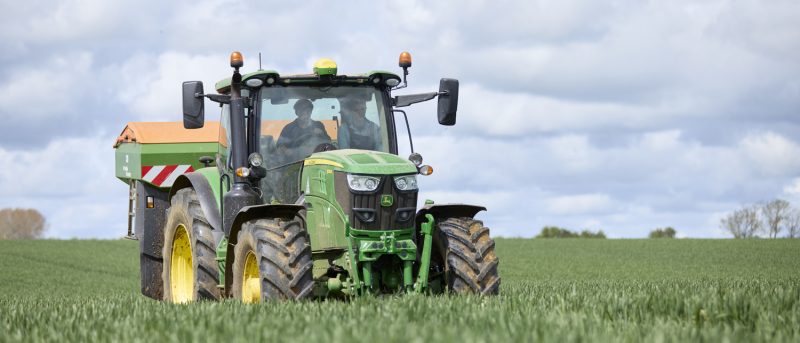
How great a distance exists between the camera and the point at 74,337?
6832 mm

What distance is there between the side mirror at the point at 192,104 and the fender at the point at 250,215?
3.60 ft

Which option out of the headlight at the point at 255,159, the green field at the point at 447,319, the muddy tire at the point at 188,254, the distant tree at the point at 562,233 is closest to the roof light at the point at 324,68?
the headlight at the point at 255,159

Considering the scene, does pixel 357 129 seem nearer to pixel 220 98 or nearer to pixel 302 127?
pixel 302 127

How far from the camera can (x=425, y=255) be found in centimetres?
953

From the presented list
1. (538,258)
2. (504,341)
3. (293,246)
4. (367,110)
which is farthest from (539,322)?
(538,258)

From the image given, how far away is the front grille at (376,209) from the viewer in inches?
368

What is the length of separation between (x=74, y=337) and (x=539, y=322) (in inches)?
125

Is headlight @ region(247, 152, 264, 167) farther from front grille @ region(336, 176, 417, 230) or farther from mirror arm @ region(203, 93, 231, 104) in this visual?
front grille @ region(336, 176, 417, 230)

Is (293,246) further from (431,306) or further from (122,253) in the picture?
(122,253)

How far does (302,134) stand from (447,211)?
168cm

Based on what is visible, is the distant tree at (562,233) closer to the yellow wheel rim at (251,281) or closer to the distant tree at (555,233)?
the distant tree at (555,233)

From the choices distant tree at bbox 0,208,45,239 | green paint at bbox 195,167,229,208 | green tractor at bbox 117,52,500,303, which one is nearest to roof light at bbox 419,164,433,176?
green tractor at bbox 117,52,500,303

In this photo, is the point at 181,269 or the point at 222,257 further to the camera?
the point at 181,269

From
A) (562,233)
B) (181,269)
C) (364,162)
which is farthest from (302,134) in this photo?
(562,233)
